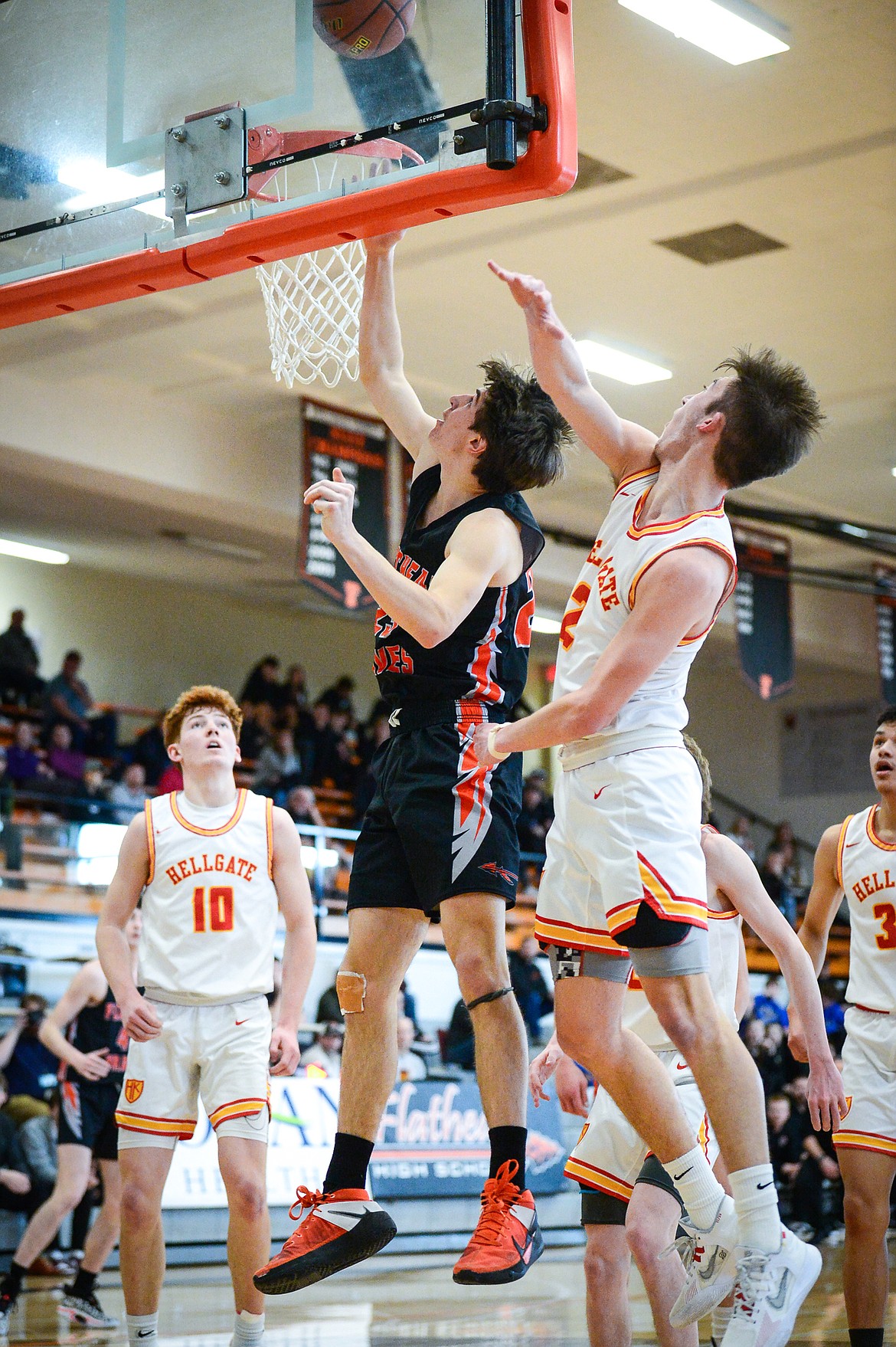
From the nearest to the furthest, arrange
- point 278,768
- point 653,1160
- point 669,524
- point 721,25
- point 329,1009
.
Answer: point 669,524, point 653,1160, point 721,25, point 329,1009, point 278,768

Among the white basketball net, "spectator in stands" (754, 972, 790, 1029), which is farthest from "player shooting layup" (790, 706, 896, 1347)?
"spectator in stands" (754, 972, 790, 1029)

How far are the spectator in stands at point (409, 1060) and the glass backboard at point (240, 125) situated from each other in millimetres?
7533

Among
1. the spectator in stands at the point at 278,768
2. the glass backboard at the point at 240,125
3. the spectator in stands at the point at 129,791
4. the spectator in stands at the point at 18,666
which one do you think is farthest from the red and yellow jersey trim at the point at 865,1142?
the spectator in stands at the point at 18,666

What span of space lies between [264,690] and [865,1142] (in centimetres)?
1343

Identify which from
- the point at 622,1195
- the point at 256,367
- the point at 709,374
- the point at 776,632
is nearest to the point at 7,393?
the point at 256,367

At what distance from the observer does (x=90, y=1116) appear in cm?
852

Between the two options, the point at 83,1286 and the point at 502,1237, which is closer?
the point at 502,1237

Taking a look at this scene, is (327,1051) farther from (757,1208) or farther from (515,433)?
(757,1208)

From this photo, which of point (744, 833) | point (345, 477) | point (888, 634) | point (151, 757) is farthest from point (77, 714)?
point (744, 833)

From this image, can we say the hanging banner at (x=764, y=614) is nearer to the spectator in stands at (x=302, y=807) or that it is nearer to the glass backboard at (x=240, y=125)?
the spectator in stands at (x=302, y=807)

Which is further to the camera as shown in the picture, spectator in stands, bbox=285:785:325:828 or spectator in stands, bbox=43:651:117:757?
spectator in stands, bbox=43:651:117:757

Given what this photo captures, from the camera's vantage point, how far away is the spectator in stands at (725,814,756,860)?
827 inches

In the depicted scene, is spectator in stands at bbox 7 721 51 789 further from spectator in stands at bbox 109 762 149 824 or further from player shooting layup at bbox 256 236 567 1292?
player shooting layup at bbox 256 236 567 1292

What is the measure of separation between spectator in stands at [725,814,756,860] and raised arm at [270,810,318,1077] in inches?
589
